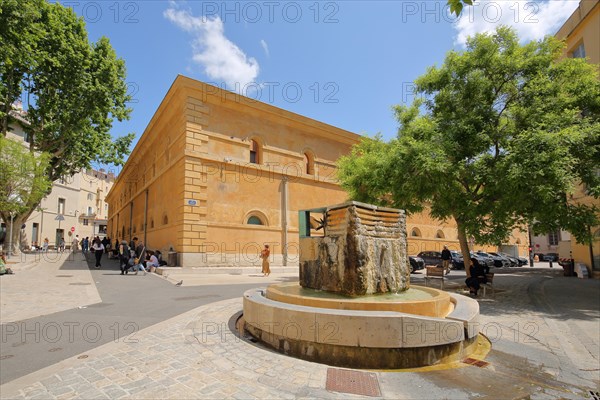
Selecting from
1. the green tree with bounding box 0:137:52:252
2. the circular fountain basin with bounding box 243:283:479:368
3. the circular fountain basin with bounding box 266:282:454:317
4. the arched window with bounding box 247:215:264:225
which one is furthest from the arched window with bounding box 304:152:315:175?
the circular fountain basin with bounding box 243:283:479:368

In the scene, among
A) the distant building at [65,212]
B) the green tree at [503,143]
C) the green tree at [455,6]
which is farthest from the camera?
the distant building at [65,212]

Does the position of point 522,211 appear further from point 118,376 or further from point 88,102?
point 88,102

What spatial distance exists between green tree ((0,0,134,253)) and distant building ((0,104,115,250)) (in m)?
6.59

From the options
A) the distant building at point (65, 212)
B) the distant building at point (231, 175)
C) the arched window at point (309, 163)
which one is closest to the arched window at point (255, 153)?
the distant building at point (231, 175)

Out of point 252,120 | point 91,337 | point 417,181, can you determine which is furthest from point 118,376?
point 252,120

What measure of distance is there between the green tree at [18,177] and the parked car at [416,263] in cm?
2368

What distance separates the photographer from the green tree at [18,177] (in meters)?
18.9

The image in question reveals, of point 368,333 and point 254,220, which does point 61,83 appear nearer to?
point 254,220

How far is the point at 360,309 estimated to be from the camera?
518 cm

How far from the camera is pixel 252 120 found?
21812 mm

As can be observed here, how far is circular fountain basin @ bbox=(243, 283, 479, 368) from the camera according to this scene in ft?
14.9

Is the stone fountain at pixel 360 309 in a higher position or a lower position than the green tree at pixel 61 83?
lower

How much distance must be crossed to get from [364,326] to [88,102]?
25464 mm

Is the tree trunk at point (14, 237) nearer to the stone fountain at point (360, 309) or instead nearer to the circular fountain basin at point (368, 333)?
the stone fountain at point (360, 309)
